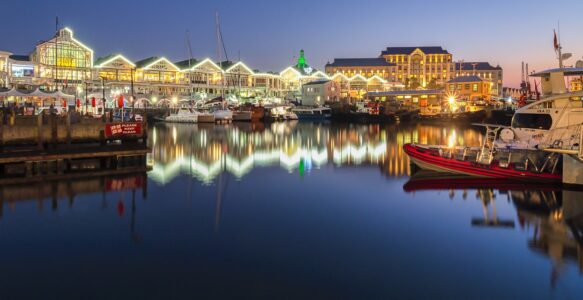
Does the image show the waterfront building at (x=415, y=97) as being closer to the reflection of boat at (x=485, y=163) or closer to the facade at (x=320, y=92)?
the facade at (x=320, y=92)

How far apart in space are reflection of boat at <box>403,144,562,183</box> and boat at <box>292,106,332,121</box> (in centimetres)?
6244

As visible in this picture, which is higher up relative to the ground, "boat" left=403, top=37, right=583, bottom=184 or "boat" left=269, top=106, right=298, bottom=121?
"boat" left=269, top=106, right=298, bottom=121

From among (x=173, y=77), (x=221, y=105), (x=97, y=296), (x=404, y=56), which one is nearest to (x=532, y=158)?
(x=97, y=296)

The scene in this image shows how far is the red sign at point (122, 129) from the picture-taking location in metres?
24.8

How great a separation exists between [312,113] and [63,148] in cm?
6544

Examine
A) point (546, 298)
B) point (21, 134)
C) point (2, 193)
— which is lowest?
point (546, 298)

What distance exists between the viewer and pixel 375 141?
43219 mm

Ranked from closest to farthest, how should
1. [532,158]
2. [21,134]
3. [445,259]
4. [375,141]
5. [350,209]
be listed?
1. [445,259]
2. [350,209]
3. [532,158]
4. [21,134]
5. [375,141]

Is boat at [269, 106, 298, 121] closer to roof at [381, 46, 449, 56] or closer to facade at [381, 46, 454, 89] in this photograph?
facade at [381, 46, 454, 89]

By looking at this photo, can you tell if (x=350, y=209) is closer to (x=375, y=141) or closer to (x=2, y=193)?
(x=2, y=193)

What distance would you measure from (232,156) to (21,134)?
12.2m

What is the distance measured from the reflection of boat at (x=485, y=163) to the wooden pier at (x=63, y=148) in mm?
12775

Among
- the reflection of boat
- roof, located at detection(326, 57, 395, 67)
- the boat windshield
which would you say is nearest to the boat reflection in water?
the reflection of boat

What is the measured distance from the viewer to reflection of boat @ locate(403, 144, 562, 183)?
19672 mm
